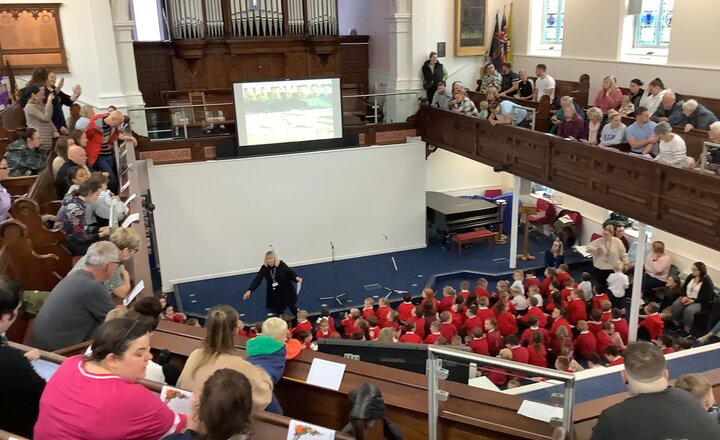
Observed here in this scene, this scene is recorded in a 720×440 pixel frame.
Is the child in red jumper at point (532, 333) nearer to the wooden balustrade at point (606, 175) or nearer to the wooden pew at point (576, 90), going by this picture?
the wooden balustrade at point (606, 175)

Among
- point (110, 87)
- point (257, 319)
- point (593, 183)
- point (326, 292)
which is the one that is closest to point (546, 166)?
point (593, 183)

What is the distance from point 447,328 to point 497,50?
30.5 feet

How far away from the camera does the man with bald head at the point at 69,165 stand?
5988 millimetres

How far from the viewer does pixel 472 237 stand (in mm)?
13250

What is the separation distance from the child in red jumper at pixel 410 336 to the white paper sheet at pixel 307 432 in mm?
4153

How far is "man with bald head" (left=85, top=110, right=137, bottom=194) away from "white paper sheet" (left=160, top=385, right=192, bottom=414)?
16.1ft

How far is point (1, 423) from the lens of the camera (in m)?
2.76

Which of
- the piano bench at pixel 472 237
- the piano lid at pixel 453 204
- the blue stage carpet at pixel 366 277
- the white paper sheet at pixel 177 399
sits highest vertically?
the white paper sheet at pixel 177 399

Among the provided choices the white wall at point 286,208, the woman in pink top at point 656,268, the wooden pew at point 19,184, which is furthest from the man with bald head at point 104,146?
the woman in pink top at point 656,268

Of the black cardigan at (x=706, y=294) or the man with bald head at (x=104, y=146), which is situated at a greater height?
the man with bald head at (x=104, y=146)

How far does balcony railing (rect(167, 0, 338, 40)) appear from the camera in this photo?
14102 mm

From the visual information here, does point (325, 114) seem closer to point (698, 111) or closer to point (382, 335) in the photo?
point (698, 111)

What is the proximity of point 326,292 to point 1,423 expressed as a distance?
355 inches

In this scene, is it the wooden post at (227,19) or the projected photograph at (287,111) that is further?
the wooden post at (227,19)
